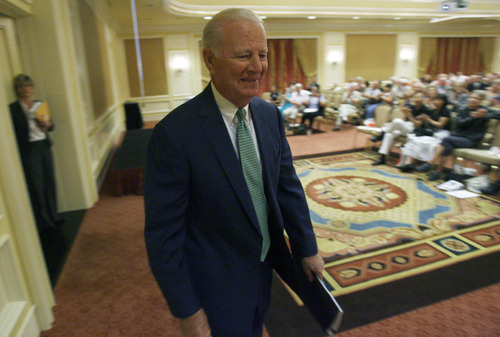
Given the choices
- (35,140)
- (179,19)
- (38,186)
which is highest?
(179,19)

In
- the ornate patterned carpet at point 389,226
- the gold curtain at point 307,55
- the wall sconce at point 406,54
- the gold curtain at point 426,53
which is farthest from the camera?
the gold curtain at point 426,53

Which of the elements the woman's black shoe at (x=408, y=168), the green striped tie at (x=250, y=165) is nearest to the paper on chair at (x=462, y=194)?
the woman's black shoe at (x=408, y=168)

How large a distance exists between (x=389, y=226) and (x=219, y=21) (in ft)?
10.5

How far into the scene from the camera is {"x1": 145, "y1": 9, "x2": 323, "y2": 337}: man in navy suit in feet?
3.25

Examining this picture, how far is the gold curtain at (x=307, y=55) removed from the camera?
1247cm

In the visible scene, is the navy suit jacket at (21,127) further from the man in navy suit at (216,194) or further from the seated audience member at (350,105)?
the seated audience member at (350,105)

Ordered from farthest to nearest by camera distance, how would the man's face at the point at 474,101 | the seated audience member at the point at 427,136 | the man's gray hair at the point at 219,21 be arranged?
the seated audience member at the point at 427,136 → the man's face at the point at 474,101 → the man's gray hair at the point at 219,21

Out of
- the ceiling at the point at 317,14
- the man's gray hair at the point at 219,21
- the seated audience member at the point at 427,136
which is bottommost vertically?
the seated audience member at the point at 427,136

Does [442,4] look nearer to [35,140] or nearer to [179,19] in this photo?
[179,19]

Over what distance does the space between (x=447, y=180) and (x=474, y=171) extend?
38cm

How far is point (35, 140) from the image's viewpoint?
3242 millimetres

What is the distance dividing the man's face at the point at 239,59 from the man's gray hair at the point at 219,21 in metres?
0.01

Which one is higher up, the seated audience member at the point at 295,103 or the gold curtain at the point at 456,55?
the gold curtain at the point at 456,55

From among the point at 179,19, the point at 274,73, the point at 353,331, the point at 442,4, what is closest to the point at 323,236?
the point at 353,331
